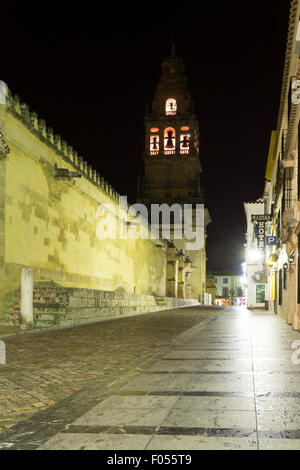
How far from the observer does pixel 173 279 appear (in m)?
44.4

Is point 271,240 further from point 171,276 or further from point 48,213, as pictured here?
point 171,276

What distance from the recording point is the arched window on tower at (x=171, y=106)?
74.1 meters

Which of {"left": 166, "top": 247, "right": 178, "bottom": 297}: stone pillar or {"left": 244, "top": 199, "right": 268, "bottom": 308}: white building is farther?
{"left": 244, "top": 199, "right": 268, "bottom": 308}: white building

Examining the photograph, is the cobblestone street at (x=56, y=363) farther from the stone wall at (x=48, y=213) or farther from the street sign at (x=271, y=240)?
the street sign at (x=271, y=240)

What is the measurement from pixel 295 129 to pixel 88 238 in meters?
13.7

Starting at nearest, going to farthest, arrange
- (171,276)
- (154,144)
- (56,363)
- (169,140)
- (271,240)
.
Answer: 1. (56,363)
2. (271,240)
3. (171,276)
4. (169,140)
5. (154,144)

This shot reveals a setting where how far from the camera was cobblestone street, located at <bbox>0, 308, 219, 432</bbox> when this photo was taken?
5398mm

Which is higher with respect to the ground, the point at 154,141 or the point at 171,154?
the point at 154,141

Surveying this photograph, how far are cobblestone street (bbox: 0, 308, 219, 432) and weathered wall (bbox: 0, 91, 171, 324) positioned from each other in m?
4.81

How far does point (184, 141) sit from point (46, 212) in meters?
54.8

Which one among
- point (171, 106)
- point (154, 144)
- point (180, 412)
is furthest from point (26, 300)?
point (171, 106)

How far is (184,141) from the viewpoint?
72625mm

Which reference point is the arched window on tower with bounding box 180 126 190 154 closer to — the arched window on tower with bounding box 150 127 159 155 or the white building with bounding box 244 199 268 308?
the arched window on tower with bounding box 150 127 159 155

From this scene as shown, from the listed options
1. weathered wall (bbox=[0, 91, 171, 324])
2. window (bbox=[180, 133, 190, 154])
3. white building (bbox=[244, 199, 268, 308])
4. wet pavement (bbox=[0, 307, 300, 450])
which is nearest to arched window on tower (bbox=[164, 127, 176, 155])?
window (bbox=[180, 133, 190, 154])
